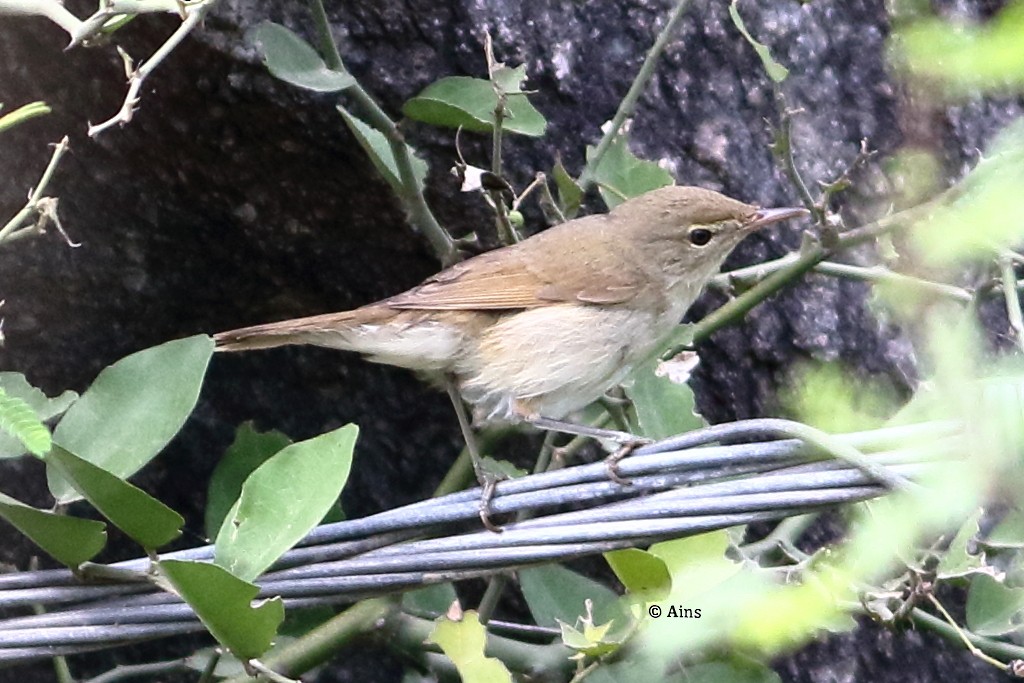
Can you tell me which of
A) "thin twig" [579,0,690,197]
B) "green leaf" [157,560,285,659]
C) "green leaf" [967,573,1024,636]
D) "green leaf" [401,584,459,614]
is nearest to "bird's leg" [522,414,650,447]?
"green leaf" [401,584,459,614]

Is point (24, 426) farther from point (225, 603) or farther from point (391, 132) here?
point (391, 132)

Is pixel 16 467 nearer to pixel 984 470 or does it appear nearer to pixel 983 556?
pixel 983 556

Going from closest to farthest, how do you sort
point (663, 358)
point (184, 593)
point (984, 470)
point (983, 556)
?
point (984, 470)
point (184, 593)
point (983, 556)
point (663, 358)

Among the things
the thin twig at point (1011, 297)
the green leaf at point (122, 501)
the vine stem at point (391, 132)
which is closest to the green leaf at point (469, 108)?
the vine stem at point (391, 132)

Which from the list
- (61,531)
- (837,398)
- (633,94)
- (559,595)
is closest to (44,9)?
(61,531)

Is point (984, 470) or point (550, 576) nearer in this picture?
point (984, 470)

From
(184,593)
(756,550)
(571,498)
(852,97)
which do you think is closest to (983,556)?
(756,550)
